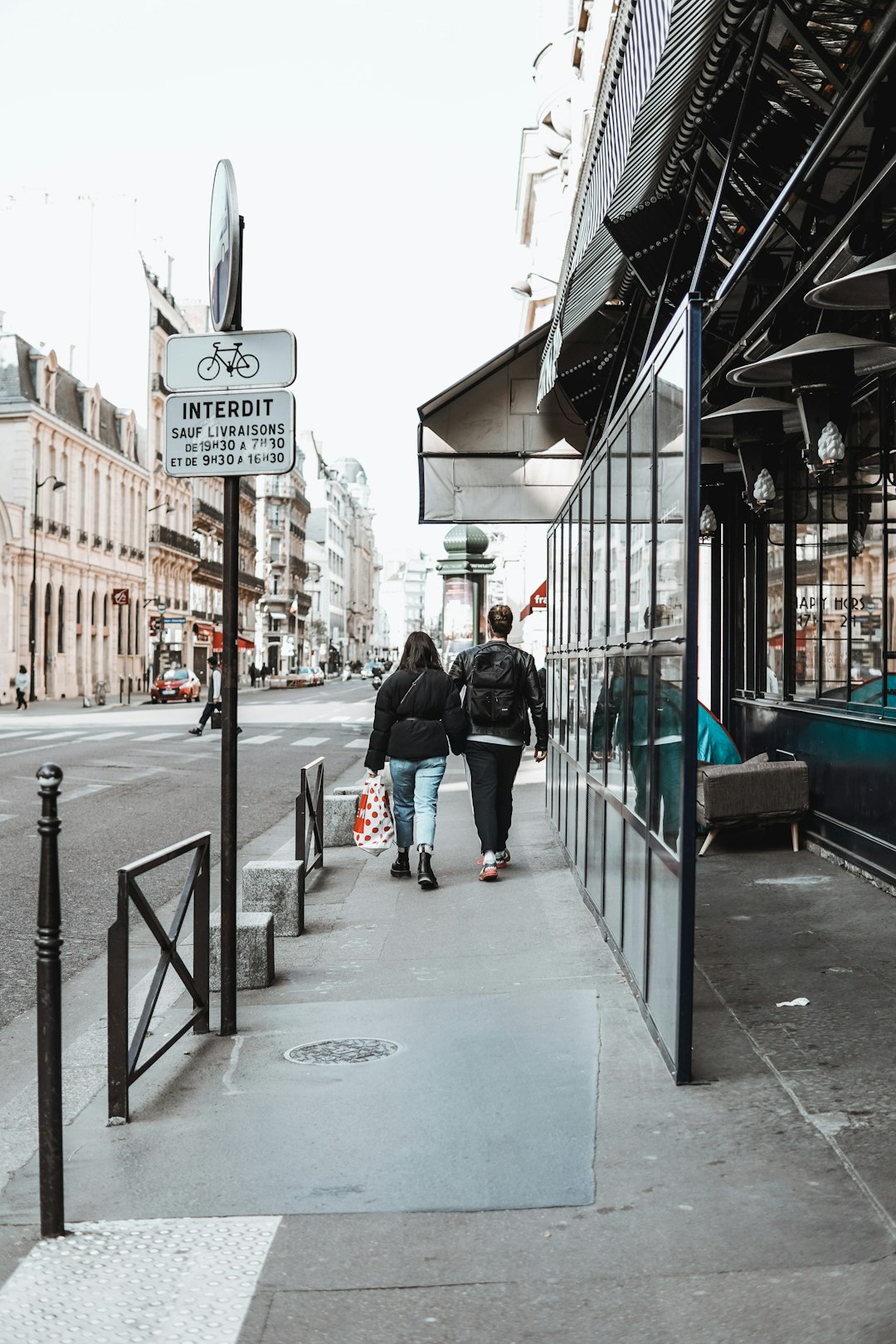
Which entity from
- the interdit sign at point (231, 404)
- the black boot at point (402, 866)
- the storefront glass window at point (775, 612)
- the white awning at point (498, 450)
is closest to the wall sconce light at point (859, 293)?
the interdit sign at point (231, 404)

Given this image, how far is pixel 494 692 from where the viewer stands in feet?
31.9

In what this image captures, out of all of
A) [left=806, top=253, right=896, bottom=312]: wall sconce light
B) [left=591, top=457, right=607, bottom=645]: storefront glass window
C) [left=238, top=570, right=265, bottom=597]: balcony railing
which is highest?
[left=238, top=570, right=265, bottom=597]: balcony railing

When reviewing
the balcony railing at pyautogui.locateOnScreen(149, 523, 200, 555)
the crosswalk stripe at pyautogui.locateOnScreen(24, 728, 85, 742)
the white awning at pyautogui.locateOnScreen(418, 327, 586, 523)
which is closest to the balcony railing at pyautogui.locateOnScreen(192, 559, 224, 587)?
the balcony railing at pyautogui.locateOnScreen(149, 523, 200, 555)

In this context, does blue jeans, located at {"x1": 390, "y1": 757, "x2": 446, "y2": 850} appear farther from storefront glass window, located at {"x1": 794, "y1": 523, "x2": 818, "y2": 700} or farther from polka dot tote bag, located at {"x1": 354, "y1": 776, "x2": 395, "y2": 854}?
storefront glass window, located at {"x1": 794, "y1": 523, "x2": 818, "y2": 700}

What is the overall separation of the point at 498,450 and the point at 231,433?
8.00 meters

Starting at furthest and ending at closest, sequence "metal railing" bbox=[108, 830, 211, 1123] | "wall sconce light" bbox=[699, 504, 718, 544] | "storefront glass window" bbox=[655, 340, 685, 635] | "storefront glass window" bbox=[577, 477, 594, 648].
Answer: "wall sconce light" bbox=[699, 504, 718, 544]
"storefront glass window" bbox=[577, 477, 594, 648]
"storefront glass window" bbox=[655, 340, 685, 635]
"metal railing" bbox=[108, 830, 211, 1123]

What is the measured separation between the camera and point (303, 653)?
12925 centimetres

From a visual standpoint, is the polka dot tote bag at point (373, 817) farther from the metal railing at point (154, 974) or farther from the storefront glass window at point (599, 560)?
the metal railing at point (154, 974)

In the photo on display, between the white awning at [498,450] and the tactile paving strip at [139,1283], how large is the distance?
10187 mm

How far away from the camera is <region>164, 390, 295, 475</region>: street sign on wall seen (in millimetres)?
5719

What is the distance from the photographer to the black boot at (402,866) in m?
10.2

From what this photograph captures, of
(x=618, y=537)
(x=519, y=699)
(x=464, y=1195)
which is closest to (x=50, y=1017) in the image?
(x=464, y=1195)

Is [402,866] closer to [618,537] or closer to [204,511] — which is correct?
[618,537]

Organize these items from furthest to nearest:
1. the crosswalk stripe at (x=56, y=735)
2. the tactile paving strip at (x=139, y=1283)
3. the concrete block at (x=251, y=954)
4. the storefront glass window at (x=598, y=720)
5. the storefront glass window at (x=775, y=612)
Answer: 1. the crosswalk stripe at (x=56, y=735)
2. the storefront glass window at (x=775, y=612)
3. the storefront glass window at (x=598, y=720)
4. the concrete block at (x=251, y=954)
5. the tactile paving strip at (x=139, y=1283)
